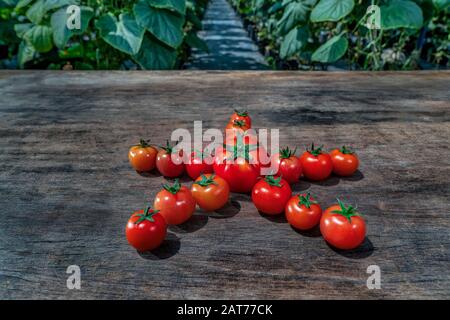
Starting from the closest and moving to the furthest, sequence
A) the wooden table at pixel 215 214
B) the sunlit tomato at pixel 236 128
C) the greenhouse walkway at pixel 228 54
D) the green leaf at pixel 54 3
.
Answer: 1. the wooden table at pixel 215 214
2. the sunlit tomato at pixel 236 128
3. the green leaf at pixel 54 3
4. the greenhouse walkway at pixel 228 54

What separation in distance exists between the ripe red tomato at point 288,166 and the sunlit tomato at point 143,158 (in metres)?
0.32

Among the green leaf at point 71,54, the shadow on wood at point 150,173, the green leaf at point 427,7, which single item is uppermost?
the green leaf at point 427,7

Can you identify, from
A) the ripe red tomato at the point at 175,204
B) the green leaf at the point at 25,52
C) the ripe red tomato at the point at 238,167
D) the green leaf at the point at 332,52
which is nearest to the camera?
the ripe red tomato at the point at 175,204

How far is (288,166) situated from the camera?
2.91ft

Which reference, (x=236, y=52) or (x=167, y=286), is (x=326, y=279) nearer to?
(x=167, y=286)

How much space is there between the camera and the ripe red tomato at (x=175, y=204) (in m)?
0.75

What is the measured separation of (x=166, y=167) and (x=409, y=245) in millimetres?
567

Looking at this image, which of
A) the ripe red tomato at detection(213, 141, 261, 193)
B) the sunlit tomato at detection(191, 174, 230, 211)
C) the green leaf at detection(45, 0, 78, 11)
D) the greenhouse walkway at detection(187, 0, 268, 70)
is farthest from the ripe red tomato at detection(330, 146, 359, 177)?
the greenhouse walkway at detection(187, 0, 268, 70)

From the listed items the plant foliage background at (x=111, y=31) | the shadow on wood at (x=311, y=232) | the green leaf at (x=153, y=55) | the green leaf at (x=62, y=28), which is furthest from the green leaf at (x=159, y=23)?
the shadow on wood at (x=311, y=232)

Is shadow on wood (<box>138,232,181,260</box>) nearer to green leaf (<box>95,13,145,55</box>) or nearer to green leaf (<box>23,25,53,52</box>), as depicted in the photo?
green leaf (<box>95,13,145,55</box>)

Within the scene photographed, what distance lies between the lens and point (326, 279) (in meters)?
0.64

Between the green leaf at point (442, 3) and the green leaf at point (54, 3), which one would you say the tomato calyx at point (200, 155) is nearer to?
the green leaf at point (54, 3)

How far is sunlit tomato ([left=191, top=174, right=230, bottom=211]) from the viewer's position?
794 millimetres

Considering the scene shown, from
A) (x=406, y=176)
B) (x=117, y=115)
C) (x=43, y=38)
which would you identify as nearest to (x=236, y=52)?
(x=43, y=38)
